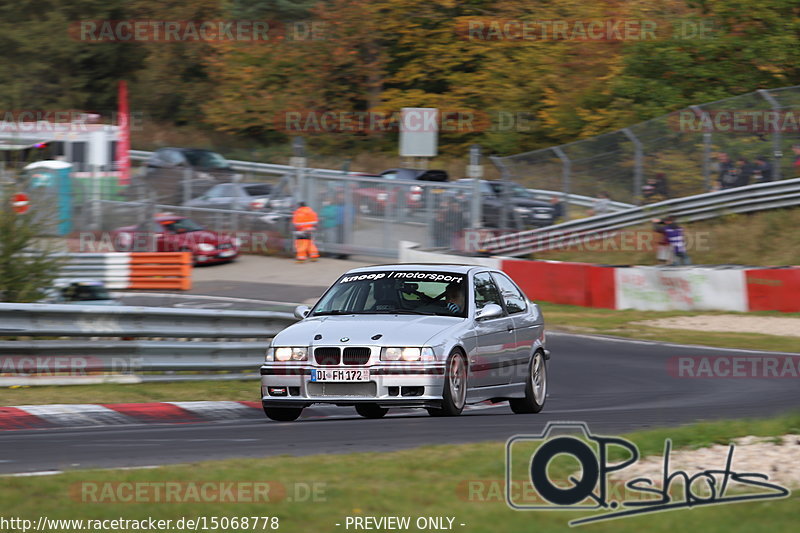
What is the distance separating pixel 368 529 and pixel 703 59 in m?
36.0

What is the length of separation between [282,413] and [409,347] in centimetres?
140

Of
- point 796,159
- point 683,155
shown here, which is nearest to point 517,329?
point 796,159

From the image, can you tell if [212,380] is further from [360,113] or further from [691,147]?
[360,113]

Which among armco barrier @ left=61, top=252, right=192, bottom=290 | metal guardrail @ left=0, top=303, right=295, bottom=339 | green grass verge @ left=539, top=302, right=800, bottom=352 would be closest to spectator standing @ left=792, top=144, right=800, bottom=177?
green grass verge @ left=539, top=302, right=800, bottom=352

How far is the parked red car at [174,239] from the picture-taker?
31703 millimetres

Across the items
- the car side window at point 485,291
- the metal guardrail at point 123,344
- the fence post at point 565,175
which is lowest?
the metal guardrail at point 123,344

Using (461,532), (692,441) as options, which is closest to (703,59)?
(692,441)

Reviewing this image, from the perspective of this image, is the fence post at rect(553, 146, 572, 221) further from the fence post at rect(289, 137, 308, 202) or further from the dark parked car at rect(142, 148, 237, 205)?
the dark parked car at rect(142, 148, 237, 205)

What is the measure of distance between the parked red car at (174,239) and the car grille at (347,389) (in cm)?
2268

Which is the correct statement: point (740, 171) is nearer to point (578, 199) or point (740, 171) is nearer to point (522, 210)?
point (578, 199)

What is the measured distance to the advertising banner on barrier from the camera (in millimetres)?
22656

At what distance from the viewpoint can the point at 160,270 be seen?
2931 cm

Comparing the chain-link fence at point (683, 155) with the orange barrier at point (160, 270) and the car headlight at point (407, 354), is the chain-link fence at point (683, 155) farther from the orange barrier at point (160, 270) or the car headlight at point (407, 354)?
the car headlight at point (407, 354)

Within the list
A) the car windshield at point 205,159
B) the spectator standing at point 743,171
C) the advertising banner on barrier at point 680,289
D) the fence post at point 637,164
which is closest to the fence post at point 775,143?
the spectator standing at point 743,171
